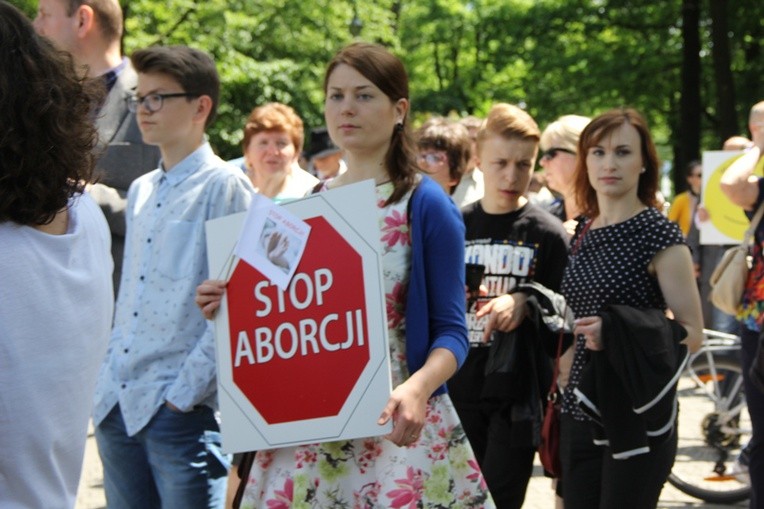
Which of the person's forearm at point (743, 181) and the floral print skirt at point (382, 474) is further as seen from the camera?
the person's forearm at point (743, 181)

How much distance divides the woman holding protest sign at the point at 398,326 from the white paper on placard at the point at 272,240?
0.14 metres

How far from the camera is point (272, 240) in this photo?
318cm

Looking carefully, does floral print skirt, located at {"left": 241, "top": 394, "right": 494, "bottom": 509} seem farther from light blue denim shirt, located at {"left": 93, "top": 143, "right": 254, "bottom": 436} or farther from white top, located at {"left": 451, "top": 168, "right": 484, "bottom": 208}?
white top, located at {"left": 451, "top": 168, "right": 484, "bottom": 208}

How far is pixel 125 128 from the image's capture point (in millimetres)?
4672

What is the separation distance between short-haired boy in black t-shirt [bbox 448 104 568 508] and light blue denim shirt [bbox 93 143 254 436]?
1.20 m

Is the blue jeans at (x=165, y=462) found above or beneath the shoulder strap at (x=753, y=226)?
beneath

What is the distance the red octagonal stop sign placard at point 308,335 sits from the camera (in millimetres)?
3059

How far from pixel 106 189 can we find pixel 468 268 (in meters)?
1.41

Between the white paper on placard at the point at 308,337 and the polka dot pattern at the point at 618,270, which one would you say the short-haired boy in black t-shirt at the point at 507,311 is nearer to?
the polka dot pattern at the point at 618,270

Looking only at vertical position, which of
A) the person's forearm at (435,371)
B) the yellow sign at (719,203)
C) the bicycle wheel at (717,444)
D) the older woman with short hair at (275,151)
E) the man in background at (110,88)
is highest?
the man in background at (110,88)

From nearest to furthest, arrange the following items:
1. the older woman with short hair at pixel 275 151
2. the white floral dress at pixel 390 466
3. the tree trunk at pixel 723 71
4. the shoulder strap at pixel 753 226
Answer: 1. the white floral dress at pixel 390 466
2. the shoulder strap at pixel 753 226
3. the older woman with short hair at pixel 275 151
4. the tree trunk at pixel 723 71

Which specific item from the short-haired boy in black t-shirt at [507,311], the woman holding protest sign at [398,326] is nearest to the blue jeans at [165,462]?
the woman holding protest sign at [398,326]

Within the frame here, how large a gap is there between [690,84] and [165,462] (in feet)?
68.9

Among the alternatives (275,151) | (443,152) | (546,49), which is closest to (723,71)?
(546,49)
